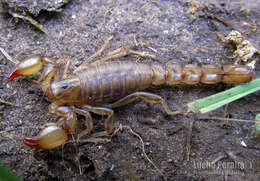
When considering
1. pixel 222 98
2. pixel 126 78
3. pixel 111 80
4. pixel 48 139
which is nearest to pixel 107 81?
pixel 111 80

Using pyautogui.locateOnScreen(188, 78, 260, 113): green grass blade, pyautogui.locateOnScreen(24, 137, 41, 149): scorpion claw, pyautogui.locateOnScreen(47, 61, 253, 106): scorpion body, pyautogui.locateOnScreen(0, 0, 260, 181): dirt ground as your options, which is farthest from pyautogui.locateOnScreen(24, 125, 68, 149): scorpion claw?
pyautogui.locateOnScreen(188, 78, 260, 113): green grass blade

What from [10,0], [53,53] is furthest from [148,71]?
[10,0]

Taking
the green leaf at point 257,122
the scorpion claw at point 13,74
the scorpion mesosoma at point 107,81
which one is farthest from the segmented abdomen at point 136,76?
the scorpion claw at point 13,74

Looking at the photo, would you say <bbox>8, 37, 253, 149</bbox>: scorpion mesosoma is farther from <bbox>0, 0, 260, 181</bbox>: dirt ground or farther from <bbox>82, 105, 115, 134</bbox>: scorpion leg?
<bbox>0, 0, 260, 181</bbox>: dirt ground

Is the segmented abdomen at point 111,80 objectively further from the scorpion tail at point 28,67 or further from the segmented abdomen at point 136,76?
the scorpion tail at point 28,67

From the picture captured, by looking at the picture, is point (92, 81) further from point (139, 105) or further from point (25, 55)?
point (25, 55)
